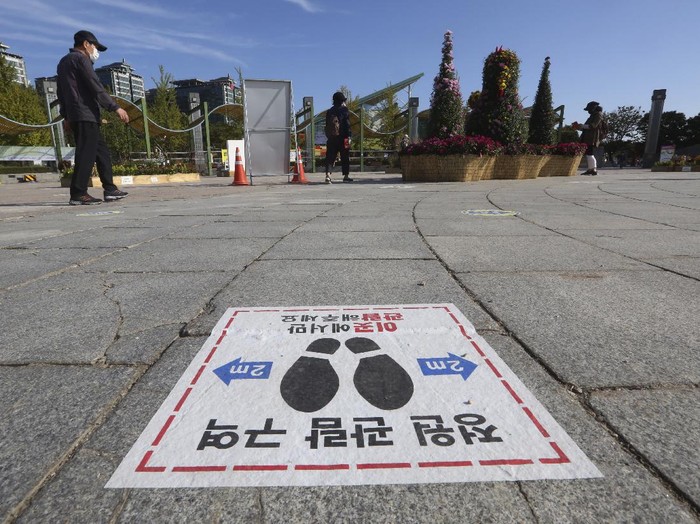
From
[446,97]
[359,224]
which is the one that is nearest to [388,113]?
[446,97]

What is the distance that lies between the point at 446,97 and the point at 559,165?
472 centimetres

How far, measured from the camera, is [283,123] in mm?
10781

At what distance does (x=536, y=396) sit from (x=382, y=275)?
1161 millimetres

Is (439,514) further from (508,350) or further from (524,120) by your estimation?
(524,120)

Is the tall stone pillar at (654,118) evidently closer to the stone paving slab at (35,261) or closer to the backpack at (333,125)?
the backpack at (333,125)

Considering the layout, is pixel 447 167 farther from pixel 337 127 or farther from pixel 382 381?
pixel 382 381

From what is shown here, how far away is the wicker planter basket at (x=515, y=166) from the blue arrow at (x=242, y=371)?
11.3 metres

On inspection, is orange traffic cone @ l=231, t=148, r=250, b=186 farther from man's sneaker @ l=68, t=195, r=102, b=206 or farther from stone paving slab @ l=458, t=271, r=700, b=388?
stone paving slab @ l=458, t=271, r=700, b=388

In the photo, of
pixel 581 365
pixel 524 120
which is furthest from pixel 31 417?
pixel 524 120

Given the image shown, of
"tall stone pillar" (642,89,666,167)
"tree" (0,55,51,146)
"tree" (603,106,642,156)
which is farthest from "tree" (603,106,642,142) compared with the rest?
"tree" (0,55,51,146)

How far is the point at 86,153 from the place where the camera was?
5438 millimetres

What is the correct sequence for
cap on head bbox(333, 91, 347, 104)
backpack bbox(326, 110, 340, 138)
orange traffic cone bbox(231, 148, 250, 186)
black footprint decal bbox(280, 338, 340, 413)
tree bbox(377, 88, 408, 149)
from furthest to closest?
tree bbox(377, 88, 408, 149), orange traffic cone bbox(231, 148, 250, 186), backpack bbox(326, 110, 340, 138), cap on head bbox(333, 91, 347, 104), black footprint decal bbox(280, 338, 340, 413)

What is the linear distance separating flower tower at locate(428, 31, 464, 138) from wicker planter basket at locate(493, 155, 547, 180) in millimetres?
1524

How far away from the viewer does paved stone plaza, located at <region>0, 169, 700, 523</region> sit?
2.39 feet
